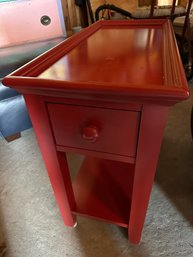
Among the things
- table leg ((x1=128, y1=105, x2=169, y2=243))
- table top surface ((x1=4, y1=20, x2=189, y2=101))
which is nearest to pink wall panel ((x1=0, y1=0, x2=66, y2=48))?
table top surface ((x1=4, y1=20, x2=189, y2=101))

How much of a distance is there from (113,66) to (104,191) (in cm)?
55

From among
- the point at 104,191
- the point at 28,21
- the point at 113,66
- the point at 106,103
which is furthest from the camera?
the point at 28,21

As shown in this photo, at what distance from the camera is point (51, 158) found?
60 centimetres

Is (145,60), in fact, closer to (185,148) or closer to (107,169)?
(107,169)

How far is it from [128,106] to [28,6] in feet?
5.33

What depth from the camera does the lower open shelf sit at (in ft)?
2.50

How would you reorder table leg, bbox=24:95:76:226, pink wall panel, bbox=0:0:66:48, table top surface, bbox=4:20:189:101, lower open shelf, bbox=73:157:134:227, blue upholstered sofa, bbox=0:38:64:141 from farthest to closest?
pink wall panel, bbox=0:0:66:48 < blue upholstered sofa, bbox=0:38:64:141 < lower open shelf, bbox=73:157:134:227 < table leg, bbox=24:95:76:226 < table top surface, bbox=4:20:189:101

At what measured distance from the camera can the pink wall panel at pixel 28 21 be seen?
1556 millimetres

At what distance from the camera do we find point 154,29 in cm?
85

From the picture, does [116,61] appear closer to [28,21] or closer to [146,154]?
[146,154]

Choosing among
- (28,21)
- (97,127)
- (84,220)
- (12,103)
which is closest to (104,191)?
(84,220)

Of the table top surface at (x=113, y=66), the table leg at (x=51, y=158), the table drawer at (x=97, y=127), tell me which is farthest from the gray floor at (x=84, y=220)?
the table top surface at (x=113, y=66)

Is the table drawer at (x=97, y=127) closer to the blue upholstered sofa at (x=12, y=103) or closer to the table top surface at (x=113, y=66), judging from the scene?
the table top surface at (x=113, y=66)

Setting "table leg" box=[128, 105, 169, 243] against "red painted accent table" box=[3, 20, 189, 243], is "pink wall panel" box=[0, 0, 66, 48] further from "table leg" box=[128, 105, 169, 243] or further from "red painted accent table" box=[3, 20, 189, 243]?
"table leg" box=[128, 105, 169, 243]
